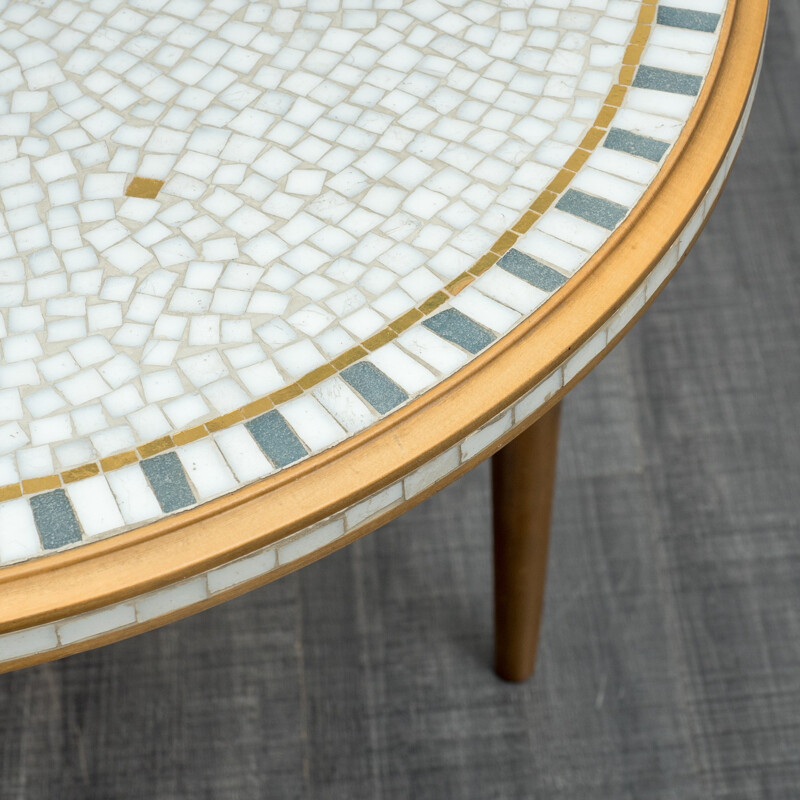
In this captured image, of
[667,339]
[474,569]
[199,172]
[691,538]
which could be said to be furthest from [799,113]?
[199,172]

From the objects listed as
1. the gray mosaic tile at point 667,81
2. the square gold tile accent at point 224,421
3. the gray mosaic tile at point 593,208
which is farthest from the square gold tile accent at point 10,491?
the gray mosaic tile at point 667,81

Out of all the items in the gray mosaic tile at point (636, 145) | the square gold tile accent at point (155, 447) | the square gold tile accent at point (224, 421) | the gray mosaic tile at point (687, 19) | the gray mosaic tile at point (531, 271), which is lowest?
the square gold tile accent at point (155, 447)

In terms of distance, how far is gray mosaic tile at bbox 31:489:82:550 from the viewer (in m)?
0.69

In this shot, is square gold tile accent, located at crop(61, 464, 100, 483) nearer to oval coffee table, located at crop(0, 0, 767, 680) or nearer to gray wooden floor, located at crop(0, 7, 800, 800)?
oval coffee table, located at crop(0, 0, 767, 680)

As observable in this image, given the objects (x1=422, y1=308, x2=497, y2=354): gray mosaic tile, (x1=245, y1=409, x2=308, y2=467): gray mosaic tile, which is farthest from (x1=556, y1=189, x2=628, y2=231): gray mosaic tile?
(x1=245, y1=409, x2=308, y2=467): gray mosaic tile

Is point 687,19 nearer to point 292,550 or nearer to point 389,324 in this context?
point 389,324

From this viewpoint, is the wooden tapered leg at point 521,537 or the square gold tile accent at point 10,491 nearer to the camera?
the square gold tile accent at point 10,491

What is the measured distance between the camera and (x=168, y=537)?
0.69 metres

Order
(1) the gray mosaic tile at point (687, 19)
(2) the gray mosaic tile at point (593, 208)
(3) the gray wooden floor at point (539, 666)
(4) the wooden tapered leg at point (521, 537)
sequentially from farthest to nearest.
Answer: (3) the gray wooden floor at point (539, 666) < (4) the wooden tapered leg at point (521, 537) < (1) the gray mosaic tile at point (687, 19) < (2) the gray mosaic tile at point (593, 208)

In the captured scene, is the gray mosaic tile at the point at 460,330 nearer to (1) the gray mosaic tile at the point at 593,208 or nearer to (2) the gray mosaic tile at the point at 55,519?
(1) the gray mosaic tile at the point at 593,208

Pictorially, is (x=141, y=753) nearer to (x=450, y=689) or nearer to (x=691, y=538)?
(x=450, y=689)

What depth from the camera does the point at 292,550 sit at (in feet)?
2.35

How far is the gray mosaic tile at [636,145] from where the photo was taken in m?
0.84

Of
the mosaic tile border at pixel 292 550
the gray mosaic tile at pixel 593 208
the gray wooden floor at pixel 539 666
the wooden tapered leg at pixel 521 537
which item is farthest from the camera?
the gray wooden floor at pixel 539 666
